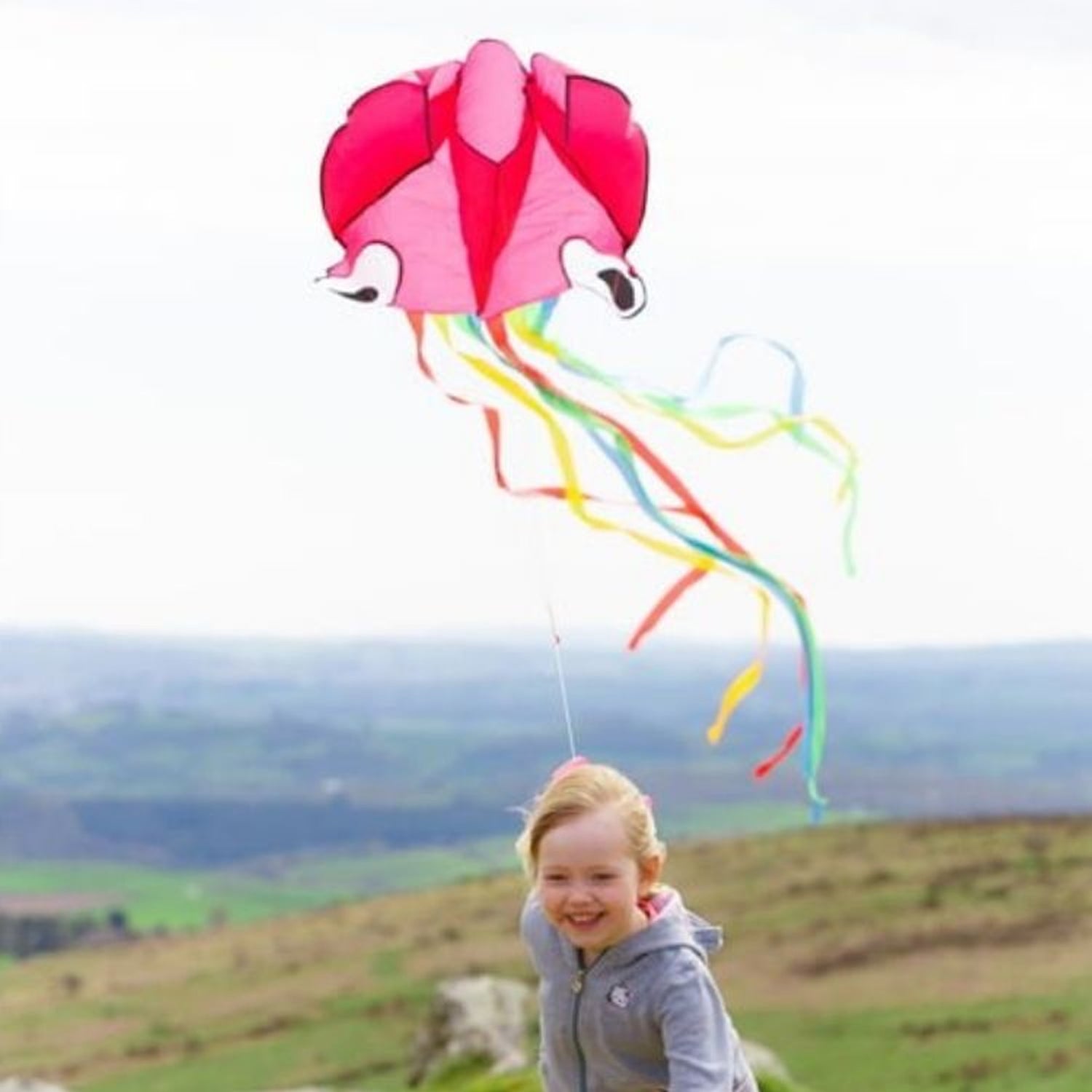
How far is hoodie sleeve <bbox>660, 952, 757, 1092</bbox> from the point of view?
5.43m

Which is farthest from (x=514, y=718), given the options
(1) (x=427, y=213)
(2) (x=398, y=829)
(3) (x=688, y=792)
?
(1) (x=427, y=213)

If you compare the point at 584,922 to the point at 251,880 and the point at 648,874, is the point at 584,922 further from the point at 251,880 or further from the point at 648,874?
the point at 251,880

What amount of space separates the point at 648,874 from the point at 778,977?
15.1 meters

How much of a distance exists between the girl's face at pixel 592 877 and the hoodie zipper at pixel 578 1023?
9 centimetres

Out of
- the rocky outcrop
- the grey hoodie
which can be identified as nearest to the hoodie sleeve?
the grey hoodie

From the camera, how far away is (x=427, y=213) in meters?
7.00

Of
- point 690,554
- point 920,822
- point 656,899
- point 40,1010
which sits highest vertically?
point 690,554

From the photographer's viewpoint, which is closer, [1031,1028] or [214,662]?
[1031,1028]

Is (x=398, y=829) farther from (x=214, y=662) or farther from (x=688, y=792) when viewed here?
(x=214, y=662)

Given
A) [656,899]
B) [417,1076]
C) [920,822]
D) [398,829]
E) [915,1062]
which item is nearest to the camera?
[656,899]

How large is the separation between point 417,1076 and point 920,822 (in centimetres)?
947

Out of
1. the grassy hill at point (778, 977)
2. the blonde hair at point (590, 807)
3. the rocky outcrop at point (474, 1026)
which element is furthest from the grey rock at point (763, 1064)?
the blonde hair at point (590, 807)

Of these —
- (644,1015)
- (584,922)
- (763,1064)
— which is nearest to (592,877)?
(584,922)

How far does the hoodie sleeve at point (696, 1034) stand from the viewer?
5426mm
